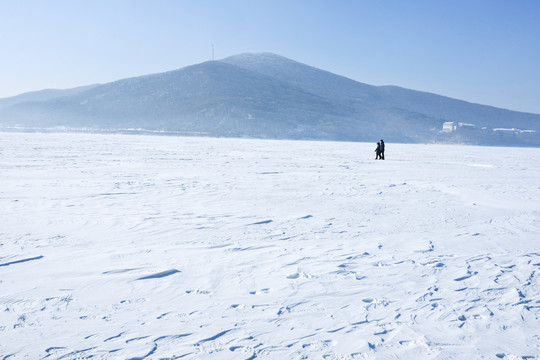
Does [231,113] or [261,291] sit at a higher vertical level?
[231,113]

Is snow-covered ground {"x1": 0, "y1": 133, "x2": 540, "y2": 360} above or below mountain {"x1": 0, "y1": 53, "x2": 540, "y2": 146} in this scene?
below

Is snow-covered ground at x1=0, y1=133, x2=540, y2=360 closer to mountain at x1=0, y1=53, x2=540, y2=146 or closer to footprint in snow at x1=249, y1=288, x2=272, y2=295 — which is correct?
footprint in snow at x1=249, y1=288, x2=272, y2=295

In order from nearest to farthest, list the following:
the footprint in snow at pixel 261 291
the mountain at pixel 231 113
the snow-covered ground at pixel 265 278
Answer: the snow-covered ground at pixel 265 278 < the footprint in snow at pixel 261 291 < the mountain at pixel 231 113

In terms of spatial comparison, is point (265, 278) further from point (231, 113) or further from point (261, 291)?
point (231, 113)

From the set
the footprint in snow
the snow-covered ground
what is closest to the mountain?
the snow-covered ground

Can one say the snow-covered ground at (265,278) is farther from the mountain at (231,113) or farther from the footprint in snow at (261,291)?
the mountain at (231,113)

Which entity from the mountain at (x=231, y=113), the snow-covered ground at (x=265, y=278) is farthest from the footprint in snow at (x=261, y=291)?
the mountain at (x=231, y=113)

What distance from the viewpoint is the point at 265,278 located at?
13.5ft

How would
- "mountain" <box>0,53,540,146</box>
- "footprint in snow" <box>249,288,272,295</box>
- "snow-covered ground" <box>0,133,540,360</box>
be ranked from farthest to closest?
"mountain" <box>0,53,540,146</box>
"footprint in snow" <box>249,288,272,295</box>
"snow-covered ground" <box>0,133,540,360</box>

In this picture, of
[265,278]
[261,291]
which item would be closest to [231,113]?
[265,278]

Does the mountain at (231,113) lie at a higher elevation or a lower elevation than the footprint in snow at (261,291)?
higher

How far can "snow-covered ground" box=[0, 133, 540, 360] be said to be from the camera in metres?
2.88

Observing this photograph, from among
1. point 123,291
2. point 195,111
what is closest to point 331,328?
point 123,291

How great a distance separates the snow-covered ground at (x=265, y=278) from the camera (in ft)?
9.45
